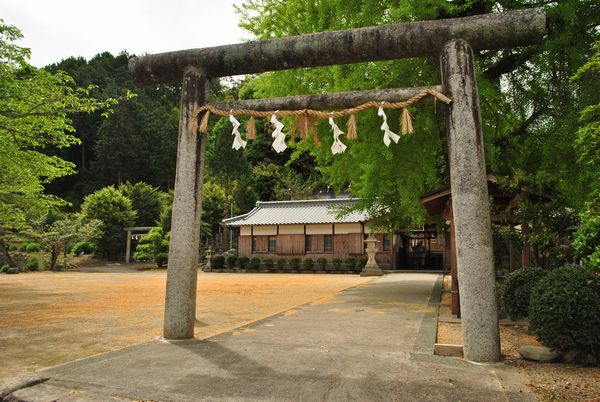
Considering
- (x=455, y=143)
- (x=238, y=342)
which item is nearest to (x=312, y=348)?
(x=238, y=342)

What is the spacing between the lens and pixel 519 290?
20.9ft

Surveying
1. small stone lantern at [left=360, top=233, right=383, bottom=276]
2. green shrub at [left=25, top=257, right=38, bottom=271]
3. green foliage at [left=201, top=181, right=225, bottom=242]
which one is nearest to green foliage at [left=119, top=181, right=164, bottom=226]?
green foliage at [left=201, top=181, right=225, bottom=242]

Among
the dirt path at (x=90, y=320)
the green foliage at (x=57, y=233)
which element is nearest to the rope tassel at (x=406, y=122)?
the dirt path at (x=90, y=320)

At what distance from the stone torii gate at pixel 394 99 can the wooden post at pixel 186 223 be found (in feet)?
0.05

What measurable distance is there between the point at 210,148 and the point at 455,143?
3302 cm

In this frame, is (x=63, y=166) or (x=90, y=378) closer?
(x=90, y=378)

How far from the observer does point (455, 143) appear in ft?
15.5

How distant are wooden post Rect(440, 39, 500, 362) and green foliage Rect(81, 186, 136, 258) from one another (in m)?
32.6

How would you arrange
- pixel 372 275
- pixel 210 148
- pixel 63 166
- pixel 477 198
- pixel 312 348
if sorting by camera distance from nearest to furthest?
pixel 477 198
pixel 312 348
pixel 63 166
pixel 372 275
pixel 210 148

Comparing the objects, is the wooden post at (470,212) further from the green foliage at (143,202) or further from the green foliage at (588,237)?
the green foliage at (143,202)

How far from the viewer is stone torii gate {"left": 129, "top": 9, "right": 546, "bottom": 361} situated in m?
4.52

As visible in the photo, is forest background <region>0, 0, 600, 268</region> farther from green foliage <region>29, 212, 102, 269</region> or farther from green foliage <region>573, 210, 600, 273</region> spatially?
→ green foliage <region>29, 212, 102, 269</region>

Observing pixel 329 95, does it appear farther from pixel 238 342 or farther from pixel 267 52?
pixel 238 342

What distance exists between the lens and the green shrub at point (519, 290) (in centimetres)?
630
